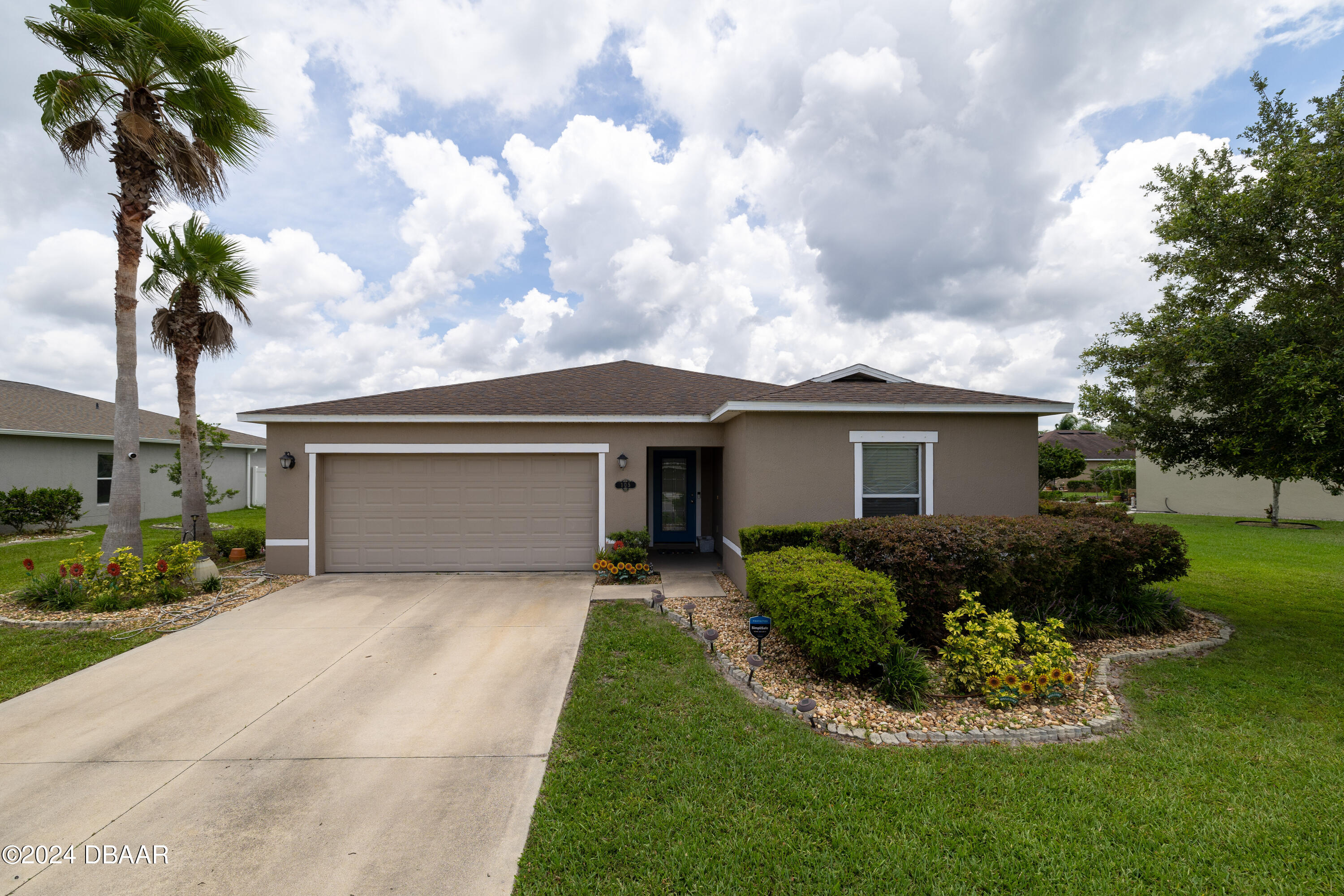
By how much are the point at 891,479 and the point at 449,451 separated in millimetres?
7518

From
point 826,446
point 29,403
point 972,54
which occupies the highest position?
point 972,54

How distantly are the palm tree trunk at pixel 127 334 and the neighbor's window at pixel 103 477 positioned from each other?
39.7ft

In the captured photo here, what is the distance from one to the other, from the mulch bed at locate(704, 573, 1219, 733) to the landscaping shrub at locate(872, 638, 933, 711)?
0.08m

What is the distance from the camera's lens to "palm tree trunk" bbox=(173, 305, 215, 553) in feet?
33.7

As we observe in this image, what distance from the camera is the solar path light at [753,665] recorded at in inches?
185

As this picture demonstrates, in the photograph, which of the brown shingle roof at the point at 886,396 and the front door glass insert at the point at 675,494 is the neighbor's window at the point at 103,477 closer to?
the front door glass insert at the point at 675,494

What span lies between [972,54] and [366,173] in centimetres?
1159

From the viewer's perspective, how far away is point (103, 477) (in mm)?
16703

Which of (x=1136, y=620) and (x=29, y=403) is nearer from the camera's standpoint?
(x=1136, y=620)

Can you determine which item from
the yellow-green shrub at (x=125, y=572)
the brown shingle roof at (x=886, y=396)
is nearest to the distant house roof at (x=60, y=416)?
the yellow-green shrub at (x=125, y=572)

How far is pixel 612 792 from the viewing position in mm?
3199

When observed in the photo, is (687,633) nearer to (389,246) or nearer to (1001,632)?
(1001,632)

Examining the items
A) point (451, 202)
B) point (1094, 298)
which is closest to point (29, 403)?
point (451, 202)

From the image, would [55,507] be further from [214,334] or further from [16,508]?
[214,334]
